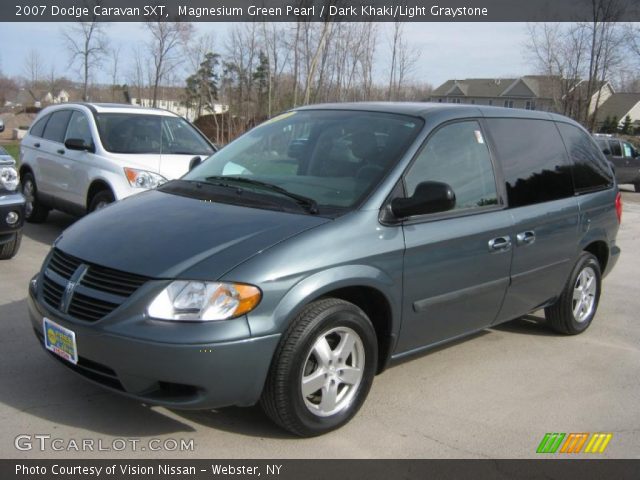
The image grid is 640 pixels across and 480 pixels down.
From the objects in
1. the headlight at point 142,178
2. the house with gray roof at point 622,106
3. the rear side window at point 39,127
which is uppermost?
the house with gray roof at point 622,106

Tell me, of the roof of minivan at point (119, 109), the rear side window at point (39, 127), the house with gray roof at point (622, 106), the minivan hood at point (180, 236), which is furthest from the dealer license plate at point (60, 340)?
the house with gray roof at point (622, 106)

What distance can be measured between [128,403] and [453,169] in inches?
97.3

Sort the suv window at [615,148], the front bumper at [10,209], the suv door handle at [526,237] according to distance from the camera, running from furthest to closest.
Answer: the suv window at [615,148] → the front bumper at [10,209] → the suv door handle at [526,237]

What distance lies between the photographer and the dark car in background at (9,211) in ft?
21.8

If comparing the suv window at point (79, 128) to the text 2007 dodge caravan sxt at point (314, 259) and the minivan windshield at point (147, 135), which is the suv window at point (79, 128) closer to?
the minivan windshield at point (147, 135)

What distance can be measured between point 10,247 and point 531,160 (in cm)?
533

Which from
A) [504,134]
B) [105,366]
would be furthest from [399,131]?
[105,366]

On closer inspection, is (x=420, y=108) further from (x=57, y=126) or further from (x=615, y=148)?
(x=615, y=148)

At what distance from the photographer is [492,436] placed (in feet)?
12.2

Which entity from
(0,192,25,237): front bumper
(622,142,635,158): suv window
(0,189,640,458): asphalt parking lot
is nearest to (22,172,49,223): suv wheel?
(0,192,25,237): front bumper

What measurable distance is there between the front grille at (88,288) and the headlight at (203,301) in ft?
0.55

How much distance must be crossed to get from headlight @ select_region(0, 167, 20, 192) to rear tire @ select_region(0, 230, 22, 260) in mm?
480

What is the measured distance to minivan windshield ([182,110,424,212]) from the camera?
394cm

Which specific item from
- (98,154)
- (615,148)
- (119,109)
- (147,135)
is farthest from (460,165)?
(615,148)
